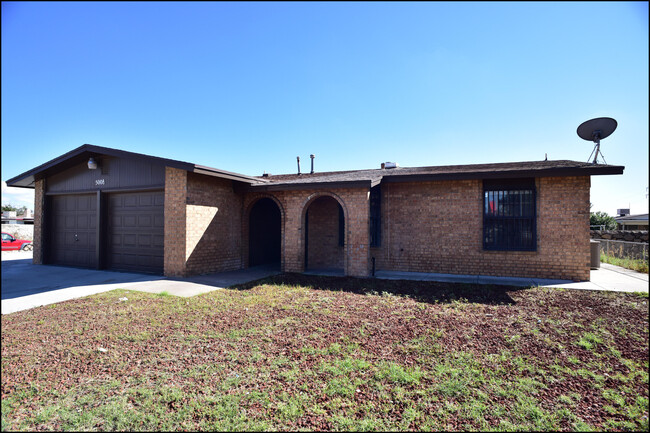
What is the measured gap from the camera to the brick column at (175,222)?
920cm

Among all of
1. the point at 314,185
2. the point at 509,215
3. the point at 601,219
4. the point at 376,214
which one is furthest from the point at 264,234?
the point at 601,219

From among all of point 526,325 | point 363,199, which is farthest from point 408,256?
point 526,325

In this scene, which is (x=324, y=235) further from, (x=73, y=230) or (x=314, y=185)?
(x=73, y=230)

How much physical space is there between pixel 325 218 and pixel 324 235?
636 millimetres

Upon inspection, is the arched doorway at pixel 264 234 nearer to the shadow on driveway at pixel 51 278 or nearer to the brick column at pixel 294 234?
the brick column at pixel 294 234

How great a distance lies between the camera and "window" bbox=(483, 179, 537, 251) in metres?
9.41

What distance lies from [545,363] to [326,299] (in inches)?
159

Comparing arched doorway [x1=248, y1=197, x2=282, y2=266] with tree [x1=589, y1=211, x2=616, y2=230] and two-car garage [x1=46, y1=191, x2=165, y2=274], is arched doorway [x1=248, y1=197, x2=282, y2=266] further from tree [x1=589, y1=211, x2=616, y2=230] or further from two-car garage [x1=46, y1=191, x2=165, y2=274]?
tree [x1=589, y1=211, x2=616, y2=230]

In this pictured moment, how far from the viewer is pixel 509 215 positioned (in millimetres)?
9594

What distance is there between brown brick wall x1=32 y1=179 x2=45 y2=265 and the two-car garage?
9.1 inches

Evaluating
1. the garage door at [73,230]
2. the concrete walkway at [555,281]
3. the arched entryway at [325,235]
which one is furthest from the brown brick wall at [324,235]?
the garage door at [73,230]

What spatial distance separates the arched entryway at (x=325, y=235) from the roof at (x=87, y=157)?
2.46 metres

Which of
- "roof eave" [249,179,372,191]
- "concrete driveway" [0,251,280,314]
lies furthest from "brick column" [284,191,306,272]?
"concrete driveway" [0,251,280,314]

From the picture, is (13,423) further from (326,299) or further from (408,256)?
(408,256)
